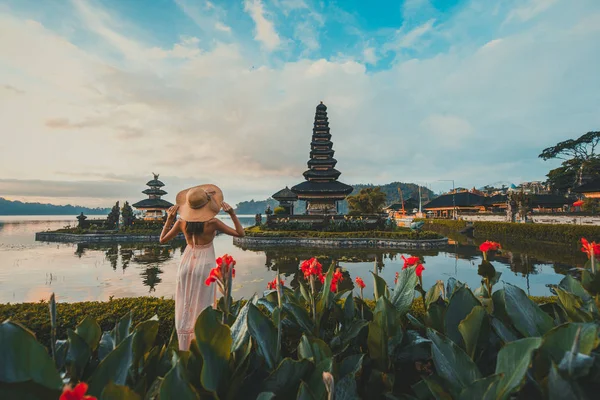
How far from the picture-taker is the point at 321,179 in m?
27.1

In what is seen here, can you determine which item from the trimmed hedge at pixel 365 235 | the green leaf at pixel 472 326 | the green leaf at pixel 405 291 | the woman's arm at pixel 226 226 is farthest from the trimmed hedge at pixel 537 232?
the woman's arm at pixel 226 226

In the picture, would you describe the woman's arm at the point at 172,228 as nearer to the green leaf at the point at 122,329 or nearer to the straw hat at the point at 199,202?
the straw hat at the point at 199,202

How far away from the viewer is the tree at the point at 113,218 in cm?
2308

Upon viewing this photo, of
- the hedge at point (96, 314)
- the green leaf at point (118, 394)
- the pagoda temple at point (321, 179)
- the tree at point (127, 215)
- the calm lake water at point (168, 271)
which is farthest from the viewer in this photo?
the pagoda temple at point (321, 179)

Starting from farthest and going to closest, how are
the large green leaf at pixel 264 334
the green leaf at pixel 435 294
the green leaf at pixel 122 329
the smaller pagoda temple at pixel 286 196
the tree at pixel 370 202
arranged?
the smaller pagoda temple at pixel 286 196
the tree at pixel 370 202
the green leaf at pixel 435 294
the green leaf at pixel 122 329
the large green leaf at pixel 264 334

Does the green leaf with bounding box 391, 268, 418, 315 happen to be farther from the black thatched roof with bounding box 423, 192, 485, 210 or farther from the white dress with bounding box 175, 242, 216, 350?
the black thatched roof with bounding box 423, 192, 485, 210

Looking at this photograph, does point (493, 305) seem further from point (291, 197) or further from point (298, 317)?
point (291, 197)

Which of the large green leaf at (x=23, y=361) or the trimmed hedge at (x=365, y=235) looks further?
the trimmed hedge at (x=365, y=235)

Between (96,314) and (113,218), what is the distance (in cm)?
2428

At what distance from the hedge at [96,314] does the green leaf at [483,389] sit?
7.34ft

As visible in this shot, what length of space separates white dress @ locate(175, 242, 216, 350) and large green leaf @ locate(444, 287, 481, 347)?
188 cm

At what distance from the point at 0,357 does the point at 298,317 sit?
1.46 meters

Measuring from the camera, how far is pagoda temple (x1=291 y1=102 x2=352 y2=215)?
24.9 m

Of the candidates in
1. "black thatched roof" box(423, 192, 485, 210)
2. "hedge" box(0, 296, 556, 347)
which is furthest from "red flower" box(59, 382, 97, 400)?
"black thatched roof" box(423, 192, 485, 210)
